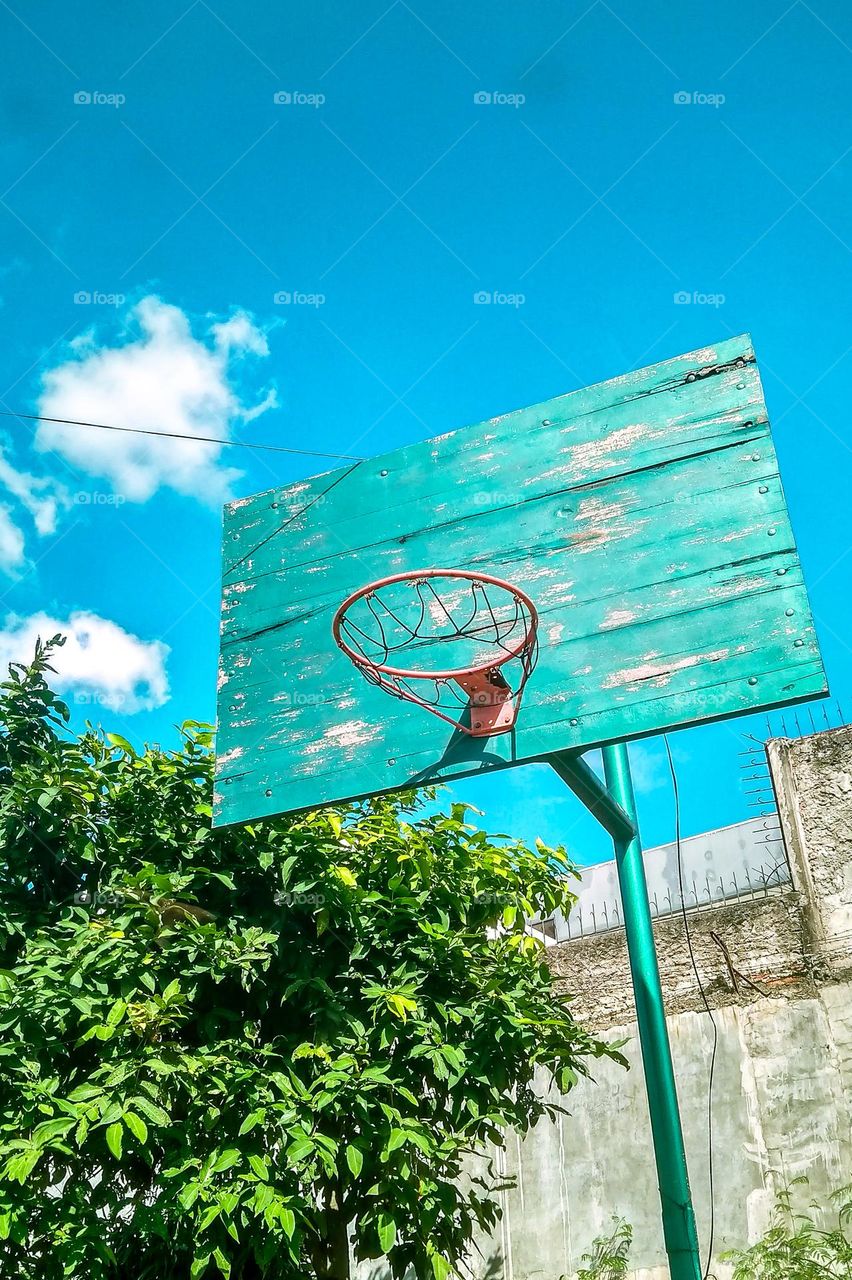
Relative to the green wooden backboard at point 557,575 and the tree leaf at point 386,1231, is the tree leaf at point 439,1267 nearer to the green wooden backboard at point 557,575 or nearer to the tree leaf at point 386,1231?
the tree leaf at point 386,1231

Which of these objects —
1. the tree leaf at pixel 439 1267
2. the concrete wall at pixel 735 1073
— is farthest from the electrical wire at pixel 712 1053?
the tree leaf at pixel 439 1267

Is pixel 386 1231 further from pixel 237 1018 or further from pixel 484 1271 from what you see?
pixel 484 1271

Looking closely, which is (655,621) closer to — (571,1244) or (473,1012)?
(473,1012)

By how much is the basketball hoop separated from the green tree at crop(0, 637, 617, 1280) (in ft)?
3.52

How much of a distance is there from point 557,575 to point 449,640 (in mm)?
504

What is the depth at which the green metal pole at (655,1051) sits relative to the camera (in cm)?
471

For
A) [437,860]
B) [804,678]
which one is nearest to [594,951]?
[437,860]

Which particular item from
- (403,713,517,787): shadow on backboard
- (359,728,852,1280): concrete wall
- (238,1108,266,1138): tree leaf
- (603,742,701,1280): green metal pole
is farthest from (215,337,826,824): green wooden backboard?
(359,728,852,1280): concrete wall

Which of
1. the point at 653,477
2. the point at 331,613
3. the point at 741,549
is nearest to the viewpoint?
the point at 741,549

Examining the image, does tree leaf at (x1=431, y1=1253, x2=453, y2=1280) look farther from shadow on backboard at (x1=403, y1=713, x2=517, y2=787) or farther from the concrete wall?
shadow on backboard at (x1=403, y1=713, x2=517, y2=787)

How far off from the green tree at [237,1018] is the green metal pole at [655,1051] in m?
0.26

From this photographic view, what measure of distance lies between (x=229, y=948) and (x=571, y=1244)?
11.1 feet

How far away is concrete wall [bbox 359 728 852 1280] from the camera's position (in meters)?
5.89

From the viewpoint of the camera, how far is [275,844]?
504 cm
